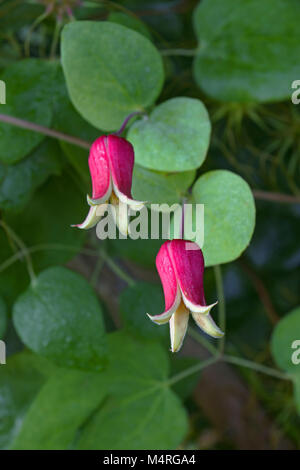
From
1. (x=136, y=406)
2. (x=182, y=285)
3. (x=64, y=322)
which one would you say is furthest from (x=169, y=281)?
(x=136, y=406)

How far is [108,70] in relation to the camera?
14.2 inches

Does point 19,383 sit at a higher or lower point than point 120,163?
lower

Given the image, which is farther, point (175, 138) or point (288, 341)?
point (288, 341)

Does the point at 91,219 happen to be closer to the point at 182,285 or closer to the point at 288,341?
the point at 182,285

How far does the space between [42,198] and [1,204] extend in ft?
0.27

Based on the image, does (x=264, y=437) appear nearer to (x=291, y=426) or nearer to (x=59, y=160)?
(x=291, y=426)

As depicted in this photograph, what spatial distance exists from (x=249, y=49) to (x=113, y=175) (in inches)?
8.6

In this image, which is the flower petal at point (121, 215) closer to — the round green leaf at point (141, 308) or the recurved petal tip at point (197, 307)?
the recurved petal tip at point (197, 307)

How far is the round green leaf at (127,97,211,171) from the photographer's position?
336mm

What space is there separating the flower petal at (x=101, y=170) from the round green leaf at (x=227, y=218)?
8cm

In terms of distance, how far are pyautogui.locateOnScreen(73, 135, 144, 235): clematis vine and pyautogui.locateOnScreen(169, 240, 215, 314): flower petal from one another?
3 centimetres

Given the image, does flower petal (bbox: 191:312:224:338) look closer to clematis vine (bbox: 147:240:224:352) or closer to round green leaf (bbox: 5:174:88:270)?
clematis vine (bbox: 147:240:224:352)

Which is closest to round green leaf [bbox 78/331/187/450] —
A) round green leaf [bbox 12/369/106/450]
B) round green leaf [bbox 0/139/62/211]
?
round green leaf [bbox 12/369/106/450]

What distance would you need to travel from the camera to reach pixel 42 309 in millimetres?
403
